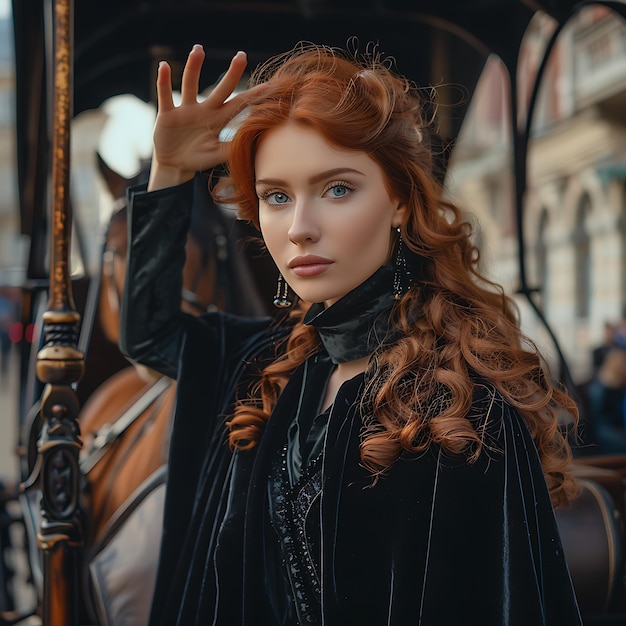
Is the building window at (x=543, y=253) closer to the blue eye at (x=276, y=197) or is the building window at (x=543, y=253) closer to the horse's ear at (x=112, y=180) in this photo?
the horse's ear at (x=112, y=180)

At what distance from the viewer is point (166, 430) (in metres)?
2.99

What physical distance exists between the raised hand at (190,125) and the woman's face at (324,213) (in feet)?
0.62

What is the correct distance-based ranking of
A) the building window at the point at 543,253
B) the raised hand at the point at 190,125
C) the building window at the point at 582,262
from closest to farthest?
the raised hand at the point at 190,125 → the building window at the point at 582,262 → the building window at the point at 543,253

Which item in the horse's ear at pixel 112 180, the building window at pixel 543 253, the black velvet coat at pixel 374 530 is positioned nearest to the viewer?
the black velvet coat at pixel 374 530

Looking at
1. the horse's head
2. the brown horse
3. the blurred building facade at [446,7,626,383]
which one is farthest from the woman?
the blurred building facade at [446,7,626,383]

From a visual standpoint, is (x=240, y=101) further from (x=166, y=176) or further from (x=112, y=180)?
(x=112, y=180)

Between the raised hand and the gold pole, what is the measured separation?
1.02ft

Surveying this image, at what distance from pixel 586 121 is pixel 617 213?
155cm

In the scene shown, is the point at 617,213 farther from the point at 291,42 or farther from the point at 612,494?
the point at 612,494

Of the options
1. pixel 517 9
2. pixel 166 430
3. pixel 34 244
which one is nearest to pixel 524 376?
pixel 166 430

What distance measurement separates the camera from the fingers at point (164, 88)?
67.7 inches

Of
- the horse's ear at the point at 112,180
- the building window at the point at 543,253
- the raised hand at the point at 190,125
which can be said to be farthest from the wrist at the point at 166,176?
the building window at the point at 543,253

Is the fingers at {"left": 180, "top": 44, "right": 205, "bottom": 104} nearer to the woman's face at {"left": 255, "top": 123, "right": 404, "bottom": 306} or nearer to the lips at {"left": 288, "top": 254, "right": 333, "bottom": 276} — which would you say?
the woman's face at {"left": 255, "top": 123, "right": 404, "bottom": 306}

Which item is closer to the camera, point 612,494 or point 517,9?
point 612,494
